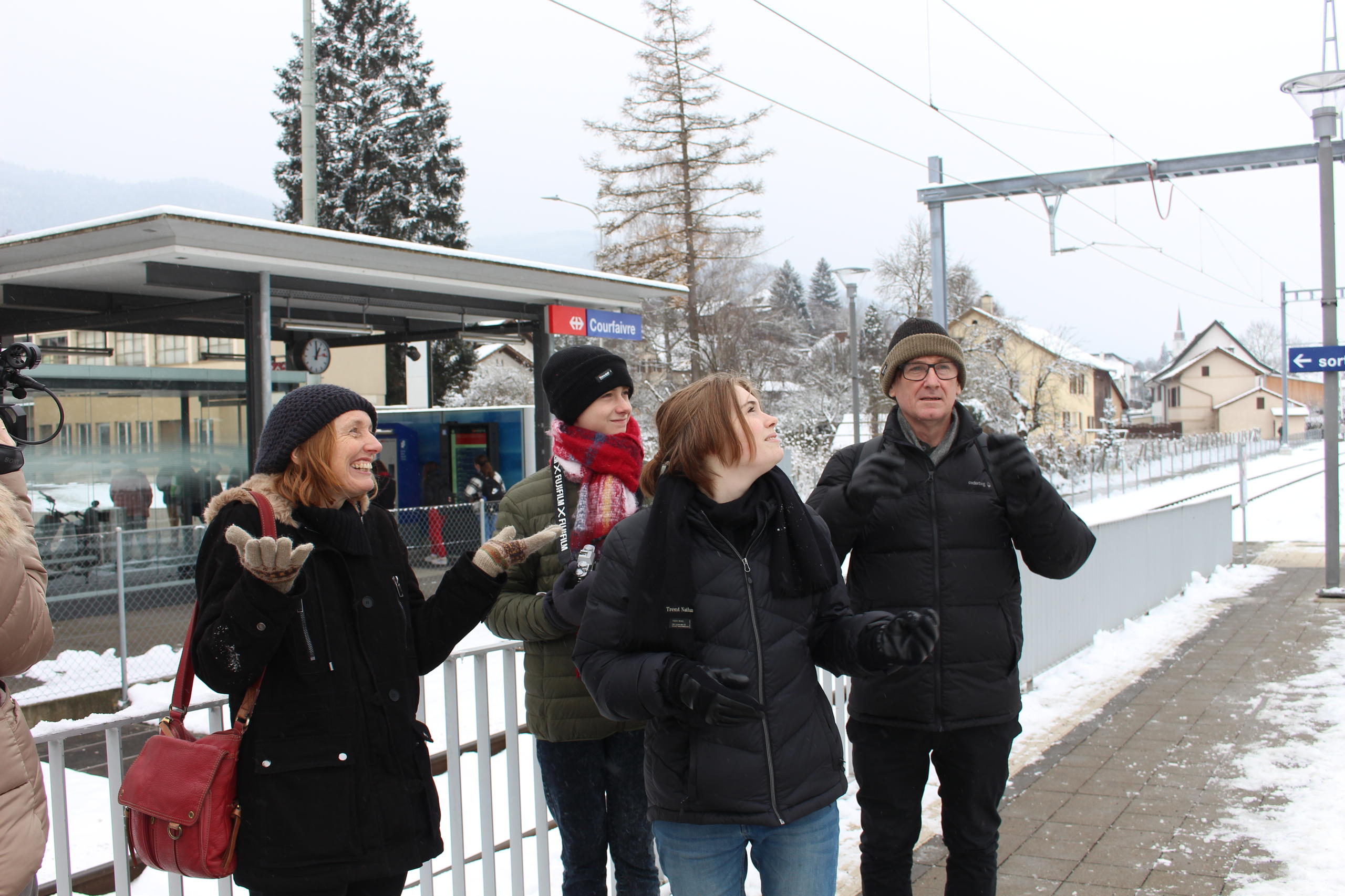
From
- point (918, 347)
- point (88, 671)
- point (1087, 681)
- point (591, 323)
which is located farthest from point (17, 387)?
point (591, 323)

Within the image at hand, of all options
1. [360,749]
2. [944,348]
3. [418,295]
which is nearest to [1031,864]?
[944,348]

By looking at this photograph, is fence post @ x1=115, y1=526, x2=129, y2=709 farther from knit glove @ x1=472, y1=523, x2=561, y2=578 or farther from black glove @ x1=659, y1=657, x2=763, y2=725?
black glove @ x1=659, y1=657, x2=763, y2=725

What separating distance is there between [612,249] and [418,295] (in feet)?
69.2

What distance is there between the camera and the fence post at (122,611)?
9094 millimetres

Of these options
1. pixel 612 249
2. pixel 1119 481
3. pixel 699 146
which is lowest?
pixel 1119 481

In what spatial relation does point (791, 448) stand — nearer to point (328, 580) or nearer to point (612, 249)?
point (612, 249)

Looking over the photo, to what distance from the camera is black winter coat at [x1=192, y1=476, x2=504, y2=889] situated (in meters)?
2.13

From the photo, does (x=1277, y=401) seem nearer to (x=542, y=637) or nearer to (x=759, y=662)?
(x=542, y=637)

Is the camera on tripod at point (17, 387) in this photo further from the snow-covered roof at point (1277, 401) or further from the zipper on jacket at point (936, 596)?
the snow-covered roof at point (1277, 401)

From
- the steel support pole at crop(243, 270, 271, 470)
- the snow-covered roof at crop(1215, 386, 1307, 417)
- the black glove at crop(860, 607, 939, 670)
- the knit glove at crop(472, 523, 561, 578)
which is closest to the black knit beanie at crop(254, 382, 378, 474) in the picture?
the knit glove at crop(472, 523, 561, 578)

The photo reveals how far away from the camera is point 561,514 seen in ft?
9.60

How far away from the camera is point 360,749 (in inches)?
90.0

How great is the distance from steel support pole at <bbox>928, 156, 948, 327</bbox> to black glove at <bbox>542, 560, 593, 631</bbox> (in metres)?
12.1

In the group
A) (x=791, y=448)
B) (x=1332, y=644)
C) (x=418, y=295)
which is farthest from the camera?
(x=791, y=448)
